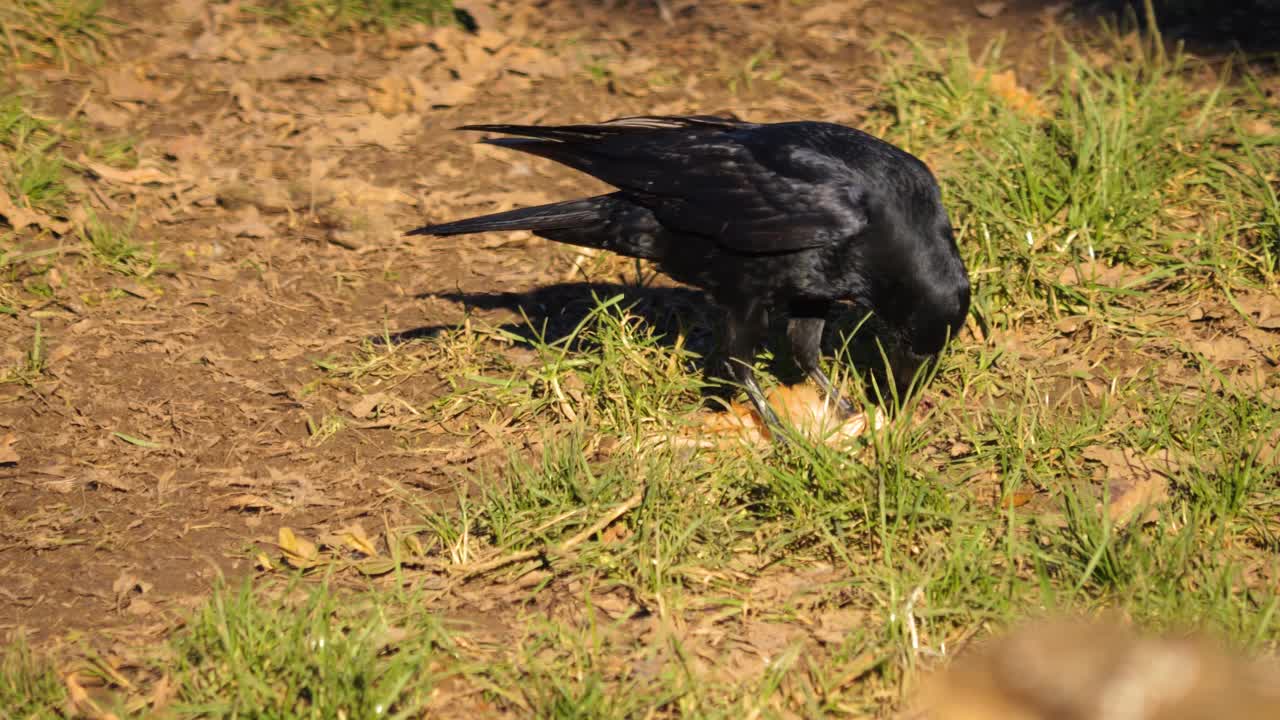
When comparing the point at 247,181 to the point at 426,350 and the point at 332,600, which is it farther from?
the point at 332,600

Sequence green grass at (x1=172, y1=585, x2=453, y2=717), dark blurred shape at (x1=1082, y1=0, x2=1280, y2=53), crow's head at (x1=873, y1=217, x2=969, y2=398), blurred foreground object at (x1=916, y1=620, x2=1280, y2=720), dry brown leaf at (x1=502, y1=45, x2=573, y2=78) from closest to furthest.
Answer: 1. blurred foreground object at (x1=916, y1=620, x2=1280, y2=720)
2. green grass at (x1=172, y1=585, x2=453, y2=717)
3. crow's head at (x1=873, y1=217, x2=969, y2=398)
4. dark blurred shape at (x1=1082, y1=0, x2=1280, y2=53)
5. dry brown leaf at (x1=502, y1=45, x2=573, y2=78)

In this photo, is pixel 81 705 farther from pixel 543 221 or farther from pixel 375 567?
pixel 543 221

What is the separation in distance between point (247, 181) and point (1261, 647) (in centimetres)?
498

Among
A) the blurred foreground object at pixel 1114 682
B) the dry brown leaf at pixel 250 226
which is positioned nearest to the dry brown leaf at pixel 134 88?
the dry brown leaf at pixel 250 226

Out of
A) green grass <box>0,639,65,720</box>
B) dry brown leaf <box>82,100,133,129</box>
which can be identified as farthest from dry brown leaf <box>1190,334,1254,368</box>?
dry brown leaf <box>82,100,133,129</box>

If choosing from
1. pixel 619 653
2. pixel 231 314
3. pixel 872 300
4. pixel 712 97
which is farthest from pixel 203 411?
pixel 712 97

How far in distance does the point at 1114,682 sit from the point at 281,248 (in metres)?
4.52

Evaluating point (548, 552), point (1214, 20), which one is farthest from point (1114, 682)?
point (1214, 20)

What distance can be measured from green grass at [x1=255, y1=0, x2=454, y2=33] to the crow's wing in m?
2.95

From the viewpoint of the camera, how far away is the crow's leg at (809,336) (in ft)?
15.3

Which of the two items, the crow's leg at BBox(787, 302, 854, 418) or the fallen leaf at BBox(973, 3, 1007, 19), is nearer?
the crow's leg at BBox(787, 302, 854, 418)

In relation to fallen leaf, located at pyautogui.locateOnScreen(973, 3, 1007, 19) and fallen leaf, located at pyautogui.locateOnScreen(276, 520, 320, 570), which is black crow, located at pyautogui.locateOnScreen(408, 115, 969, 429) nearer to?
fallen leaf, located at pyautogui.locateOnScreen(276, 520, 320, 570)

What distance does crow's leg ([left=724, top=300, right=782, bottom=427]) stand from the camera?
4.48m

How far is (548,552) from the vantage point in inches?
148
